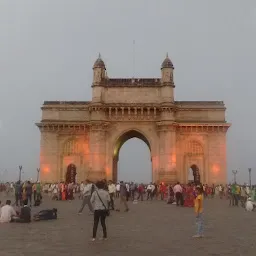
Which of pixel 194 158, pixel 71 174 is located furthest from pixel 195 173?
pixel 71 174

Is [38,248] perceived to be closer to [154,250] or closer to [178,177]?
[154,250]

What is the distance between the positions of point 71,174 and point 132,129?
32.8ft

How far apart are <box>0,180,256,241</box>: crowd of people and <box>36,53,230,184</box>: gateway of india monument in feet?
10.4

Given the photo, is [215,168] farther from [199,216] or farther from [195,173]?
[199,216]

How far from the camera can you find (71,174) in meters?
50.6

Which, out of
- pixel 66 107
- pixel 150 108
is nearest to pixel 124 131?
pixel 150 108

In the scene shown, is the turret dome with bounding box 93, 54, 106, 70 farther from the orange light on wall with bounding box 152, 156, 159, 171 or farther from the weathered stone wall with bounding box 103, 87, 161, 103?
the orange light on wall with bounding box 152, 156, 159, 171

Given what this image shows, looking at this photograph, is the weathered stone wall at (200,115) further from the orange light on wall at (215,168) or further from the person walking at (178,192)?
the person walking at (178,192)

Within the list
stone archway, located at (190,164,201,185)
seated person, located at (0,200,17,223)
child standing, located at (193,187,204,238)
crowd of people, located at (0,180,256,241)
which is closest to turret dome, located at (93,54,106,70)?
crowd of people, located at (0,180,256,241)

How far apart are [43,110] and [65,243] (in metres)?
39.4

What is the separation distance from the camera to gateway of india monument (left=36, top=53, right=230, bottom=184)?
46250 millimetres

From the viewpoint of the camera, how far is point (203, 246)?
11133 mm

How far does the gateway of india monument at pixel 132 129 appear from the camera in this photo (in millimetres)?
46250

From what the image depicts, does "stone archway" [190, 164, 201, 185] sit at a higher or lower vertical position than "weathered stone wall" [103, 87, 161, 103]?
lower
